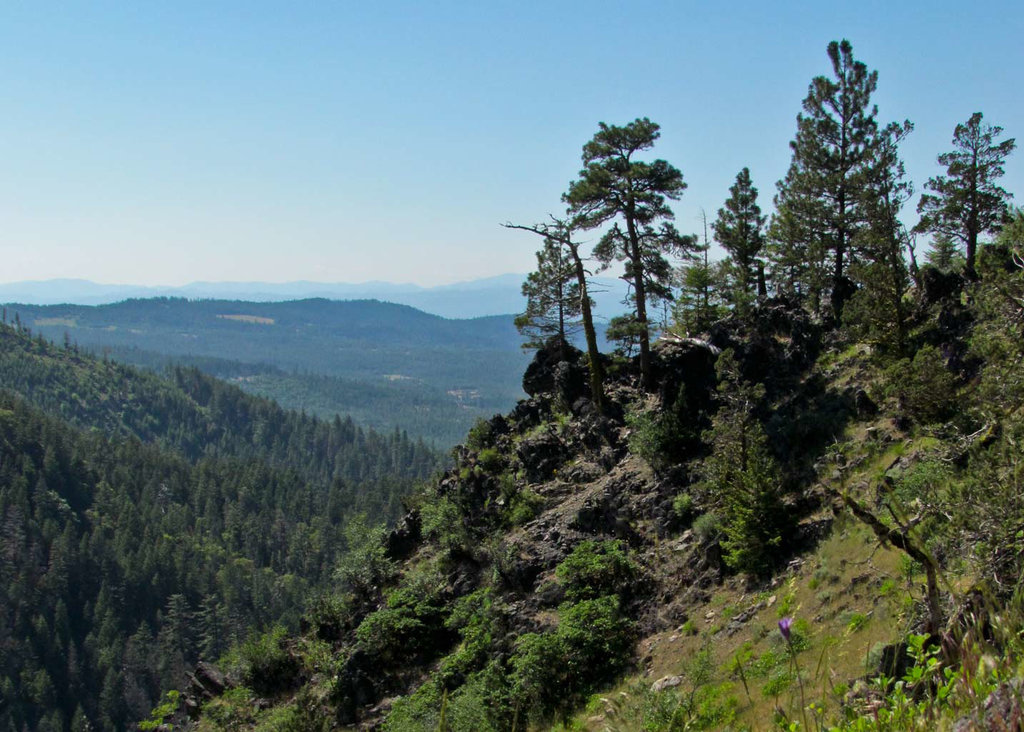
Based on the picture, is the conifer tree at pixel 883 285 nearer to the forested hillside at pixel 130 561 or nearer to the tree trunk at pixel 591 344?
the tree trunk at pixel 591 344

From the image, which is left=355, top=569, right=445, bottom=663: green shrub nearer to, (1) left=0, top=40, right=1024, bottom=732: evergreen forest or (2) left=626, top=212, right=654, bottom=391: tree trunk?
(1) left=0, top=40, right=1024, bottom=732: evergreen forest

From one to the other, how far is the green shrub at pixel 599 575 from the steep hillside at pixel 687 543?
5cm

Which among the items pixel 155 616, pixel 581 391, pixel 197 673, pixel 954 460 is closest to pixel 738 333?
pixel 581 391

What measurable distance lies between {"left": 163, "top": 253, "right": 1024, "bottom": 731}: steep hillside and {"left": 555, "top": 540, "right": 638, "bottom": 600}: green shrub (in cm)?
5

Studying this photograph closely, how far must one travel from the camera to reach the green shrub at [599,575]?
16453 millimetres

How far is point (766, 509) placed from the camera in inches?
563

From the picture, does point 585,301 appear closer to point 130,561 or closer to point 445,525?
point 445,525

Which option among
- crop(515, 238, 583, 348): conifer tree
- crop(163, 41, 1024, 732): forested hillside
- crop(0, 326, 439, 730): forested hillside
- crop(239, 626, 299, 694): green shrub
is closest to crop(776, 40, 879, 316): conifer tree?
crop(163, 41, 1024, 732): forested hillside

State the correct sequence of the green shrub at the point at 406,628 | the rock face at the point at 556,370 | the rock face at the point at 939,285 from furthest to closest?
the rock face at the point at 556,370 < the green shrub at the point at 406,628 < the rock face at the point at 939,285

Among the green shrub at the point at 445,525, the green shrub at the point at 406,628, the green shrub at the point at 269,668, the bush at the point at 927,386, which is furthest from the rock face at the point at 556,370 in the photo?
the green shrub at the point at 269,668

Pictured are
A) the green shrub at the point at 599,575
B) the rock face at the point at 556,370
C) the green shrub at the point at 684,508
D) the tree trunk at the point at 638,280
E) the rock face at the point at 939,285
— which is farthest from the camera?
the rock face at the point at 556,370

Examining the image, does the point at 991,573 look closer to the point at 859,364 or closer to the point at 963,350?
the point at 963,350

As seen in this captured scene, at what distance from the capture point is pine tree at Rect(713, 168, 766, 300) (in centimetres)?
2644

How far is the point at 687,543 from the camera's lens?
651 inches
